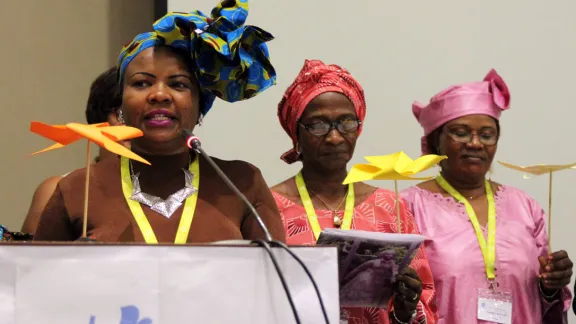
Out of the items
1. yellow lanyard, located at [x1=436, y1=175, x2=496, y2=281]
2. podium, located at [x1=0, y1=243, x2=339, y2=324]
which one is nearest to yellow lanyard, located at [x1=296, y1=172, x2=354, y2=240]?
yellow lanyard, located at [x1=436, y1=175, x2=496, y2=281]

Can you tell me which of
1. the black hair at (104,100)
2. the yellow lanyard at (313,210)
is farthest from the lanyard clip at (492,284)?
the black hair at (104,100)

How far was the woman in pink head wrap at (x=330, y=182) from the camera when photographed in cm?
235

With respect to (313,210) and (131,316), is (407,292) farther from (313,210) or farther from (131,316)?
(131,316)

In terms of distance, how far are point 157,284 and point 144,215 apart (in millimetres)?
548

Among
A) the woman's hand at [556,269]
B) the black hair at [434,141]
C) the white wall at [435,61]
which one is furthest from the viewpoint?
the white wall at [435,61]

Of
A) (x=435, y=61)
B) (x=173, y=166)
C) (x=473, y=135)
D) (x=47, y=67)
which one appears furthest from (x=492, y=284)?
(x=47, y=67)

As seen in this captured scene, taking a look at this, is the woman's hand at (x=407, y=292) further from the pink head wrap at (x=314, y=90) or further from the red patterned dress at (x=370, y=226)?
the pink head wrap at (x=314, y=90)

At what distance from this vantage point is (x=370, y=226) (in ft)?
7.70

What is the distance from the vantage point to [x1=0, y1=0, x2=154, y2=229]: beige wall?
358 cm

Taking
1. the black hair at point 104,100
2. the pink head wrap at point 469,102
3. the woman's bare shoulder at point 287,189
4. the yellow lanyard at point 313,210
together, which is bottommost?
the yellow lanyard at point 313,210

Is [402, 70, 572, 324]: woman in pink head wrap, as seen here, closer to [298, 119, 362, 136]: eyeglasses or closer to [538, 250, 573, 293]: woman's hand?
[538, 250, 573, 293]: woman's hand

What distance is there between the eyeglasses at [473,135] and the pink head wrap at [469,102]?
7cm

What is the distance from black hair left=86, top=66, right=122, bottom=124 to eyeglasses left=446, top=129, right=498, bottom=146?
1.28 metres

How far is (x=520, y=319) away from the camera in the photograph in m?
2.68
